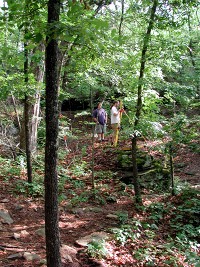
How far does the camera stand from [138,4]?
6.67 m

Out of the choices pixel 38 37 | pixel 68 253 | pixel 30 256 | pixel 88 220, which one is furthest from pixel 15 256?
pixel 38 37

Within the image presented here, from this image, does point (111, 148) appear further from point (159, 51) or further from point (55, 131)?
point (55, 131)

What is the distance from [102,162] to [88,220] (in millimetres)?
4640

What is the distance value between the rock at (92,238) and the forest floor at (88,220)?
0.07 m

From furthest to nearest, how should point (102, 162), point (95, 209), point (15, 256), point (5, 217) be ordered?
point (102, 162), point (95, 209), point (5, 217), point (15, 256)

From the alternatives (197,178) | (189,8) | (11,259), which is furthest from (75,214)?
(189,8)

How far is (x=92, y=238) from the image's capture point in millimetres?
5125

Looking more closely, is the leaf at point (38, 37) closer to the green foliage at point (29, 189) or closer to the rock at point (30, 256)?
the rock at point (30, 256)

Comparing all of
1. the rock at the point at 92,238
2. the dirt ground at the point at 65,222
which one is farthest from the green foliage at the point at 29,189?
the rock at the point at 92,238

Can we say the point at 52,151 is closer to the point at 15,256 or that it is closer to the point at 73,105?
the point at 15,256

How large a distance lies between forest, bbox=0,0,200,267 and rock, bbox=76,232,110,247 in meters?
0.02

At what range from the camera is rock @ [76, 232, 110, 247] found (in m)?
4.89

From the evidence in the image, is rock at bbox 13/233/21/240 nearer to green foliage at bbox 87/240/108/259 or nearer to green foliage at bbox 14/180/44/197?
green foliage at bbox 87/240/108/259

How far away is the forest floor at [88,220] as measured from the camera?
14.6ft
